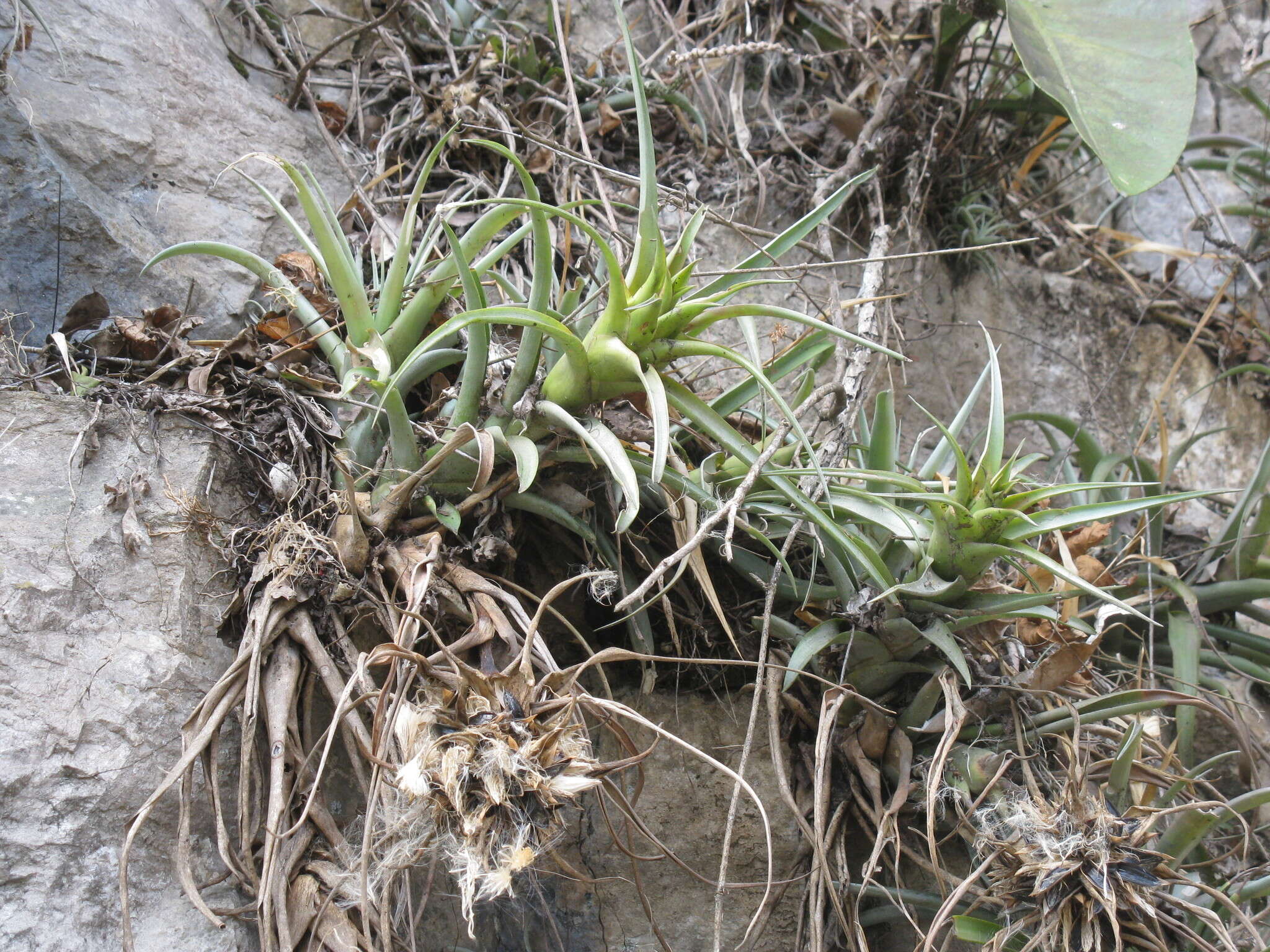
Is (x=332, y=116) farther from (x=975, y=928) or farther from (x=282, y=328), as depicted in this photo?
(x=975, y=928)

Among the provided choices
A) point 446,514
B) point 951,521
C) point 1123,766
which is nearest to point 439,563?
point 446,514

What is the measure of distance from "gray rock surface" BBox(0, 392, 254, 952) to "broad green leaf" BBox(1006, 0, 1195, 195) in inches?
47.0

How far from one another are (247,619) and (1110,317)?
79.0 inches

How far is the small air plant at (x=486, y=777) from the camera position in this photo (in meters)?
0.71

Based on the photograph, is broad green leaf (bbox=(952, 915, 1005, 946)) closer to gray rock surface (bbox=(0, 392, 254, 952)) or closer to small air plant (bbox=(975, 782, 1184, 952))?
small air plant (bbox=(975, 782, 1184, 952))

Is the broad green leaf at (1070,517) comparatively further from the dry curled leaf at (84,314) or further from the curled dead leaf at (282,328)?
the dry curled leaf at (84,314)

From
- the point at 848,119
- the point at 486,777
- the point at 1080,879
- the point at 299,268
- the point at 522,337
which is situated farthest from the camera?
the point at 848,119

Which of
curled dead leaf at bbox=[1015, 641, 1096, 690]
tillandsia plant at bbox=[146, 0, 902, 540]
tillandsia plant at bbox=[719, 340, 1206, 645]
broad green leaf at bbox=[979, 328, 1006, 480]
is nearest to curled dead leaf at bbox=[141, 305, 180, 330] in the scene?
tillandsia plant at bbox=[146, 0, 902, 540]

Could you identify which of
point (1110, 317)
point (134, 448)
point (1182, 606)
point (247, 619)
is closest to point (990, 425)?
point (1182, 606)

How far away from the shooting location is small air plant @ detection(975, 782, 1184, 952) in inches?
32.3

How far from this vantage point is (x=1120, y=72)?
4.27ft

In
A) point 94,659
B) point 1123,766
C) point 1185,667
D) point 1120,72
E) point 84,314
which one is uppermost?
point 1120,72

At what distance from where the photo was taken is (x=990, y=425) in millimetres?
1001

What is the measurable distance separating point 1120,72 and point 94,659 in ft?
4.99
